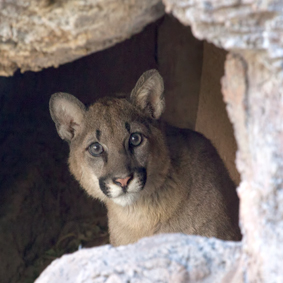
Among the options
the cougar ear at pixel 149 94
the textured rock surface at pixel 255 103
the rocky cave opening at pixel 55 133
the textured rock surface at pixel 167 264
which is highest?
the textured rock surface at pixel 255 103

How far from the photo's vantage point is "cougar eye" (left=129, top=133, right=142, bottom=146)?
369 cm

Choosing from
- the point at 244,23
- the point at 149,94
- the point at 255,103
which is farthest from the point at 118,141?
the point at 244,23

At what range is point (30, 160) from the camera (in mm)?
5367

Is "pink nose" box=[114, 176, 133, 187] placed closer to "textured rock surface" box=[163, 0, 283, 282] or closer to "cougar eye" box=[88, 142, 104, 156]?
"cougar eye" box=[88, 142, 104, 156]

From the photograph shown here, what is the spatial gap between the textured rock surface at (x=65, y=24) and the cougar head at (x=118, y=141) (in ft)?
3.93

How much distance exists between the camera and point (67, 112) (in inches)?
158

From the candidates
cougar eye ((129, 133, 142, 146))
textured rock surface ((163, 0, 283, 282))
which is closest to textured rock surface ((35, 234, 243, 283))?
textured rock surface ((163, 0, 283, 282))

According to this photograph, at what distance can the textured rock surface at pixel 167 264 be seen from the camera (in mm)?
2154

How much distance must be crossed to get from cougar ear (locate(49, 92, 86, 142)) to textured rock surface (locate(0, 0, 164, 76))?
1356 mm

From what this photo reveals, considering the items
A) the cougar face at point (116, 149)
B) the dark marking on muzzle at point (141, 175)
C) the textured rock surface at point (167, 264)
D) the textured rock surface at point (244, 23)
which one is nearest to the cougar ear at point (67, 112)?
the cougar face at point (116, 149)

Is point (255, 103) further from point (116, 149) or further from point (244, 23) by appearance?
point (116, 149)

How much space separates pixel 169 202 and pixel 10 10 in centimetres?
208

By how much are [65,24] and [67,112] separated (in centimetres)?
178

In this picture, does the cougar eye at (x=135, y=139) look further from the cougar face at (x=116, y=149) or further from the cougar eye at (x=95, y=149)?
the cougar eye at (x=95, y=149)
